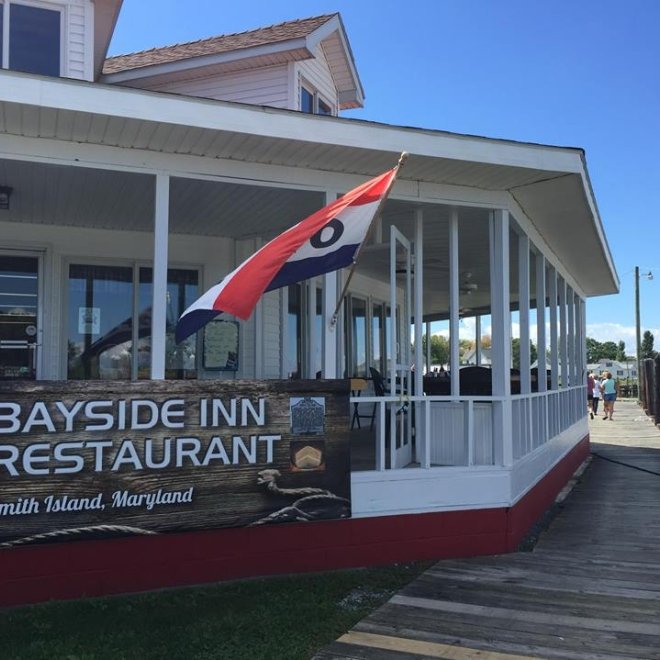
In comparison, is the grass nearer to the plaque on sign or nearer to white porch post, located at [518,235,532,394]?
the plaque on sign

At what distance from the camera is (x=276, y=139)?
511cm

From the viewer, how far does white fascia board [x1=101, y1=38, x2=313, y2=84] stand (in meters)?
9.45

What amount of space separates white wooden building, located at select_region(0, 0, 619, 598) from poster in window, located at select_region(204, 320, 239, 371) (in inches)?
4.4

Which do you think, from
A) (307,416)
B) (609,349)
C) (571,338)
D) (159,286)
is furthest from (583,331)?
(609,349)

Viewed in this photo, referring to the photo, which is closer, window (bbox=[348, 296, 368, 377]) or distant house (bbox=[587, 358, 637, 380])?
window (bbox=[348, 296, 368, 377])

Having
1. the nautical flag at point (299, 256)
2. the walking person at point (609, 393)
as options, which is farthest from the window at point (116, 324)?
the walking person at point (609, 393)

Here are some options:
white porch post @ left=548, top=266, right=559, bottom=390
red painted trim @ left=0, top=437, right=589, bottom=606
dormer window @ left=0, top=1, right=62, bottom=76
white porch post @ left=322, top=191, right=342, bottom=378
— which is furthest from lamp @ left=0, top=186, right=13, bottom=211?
white porch post @ left=548, top=266, right=559, bottom=390

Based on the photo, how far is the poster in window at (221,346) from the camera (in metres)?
7.98

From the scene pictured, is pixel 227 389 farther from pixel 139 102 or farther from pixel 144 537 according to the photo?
pixel 139 102

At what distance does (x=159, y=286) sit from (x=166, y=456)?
130cm

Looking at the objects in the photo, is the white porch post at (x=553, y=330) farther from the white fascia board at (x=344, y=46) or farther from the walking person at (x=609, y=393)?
the walking person at (x=609, y=393)

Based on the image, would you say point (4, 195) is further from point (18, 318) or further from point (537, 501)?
point (537, 501)

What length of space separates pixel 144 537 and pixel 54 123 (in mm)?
2914

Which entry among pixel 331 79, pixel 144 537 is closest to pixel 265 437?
pixel 144 537
